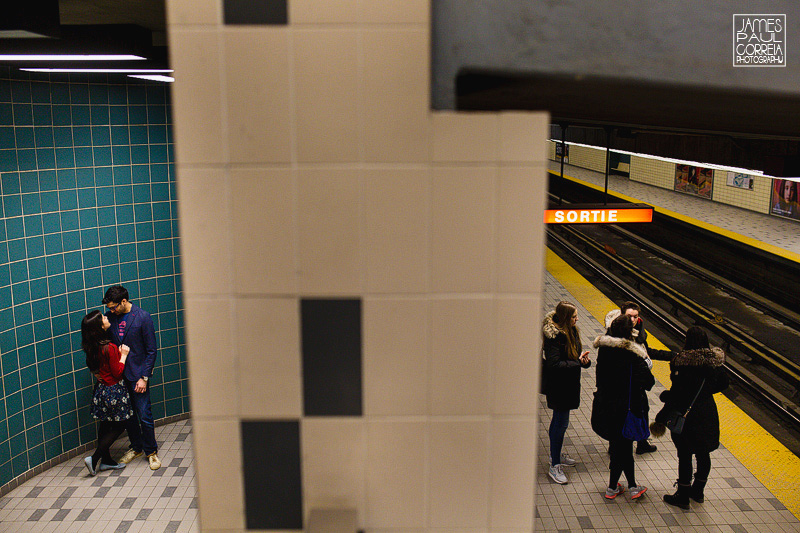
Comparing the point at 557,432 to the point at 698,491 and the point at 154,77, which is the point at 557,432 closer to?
the point at 698,491

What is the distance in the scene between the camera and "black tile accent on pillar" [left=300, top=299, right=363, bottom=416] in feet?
7.06

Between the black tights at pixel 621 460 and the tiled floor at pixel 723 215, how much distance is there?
1175cm

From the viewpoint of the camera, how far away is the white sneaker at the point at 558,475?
5.24m

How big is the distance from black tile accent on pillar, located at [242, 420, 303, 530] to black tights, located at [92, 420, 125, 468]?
369 cm

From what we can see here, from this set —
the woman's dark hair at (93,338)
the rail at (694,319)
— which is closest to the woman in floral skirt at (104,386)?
the woman's dark hair at (93,338)

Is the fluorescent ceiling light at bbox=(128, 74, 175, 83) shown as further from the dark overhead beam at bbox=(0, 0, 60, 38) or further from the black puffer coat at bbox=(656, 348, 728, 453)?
the black puffer coat at bbox=(656, 348, 728, 453)

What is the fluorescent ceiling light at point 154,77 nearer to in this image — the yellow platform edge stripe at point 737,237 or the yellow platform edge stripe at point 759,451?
the yellow platform edge stripe at point 759,451

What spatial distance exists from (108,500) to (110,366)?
1074 millimetres

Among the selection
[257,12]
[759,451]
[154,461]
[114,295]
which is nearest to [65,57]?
[257,12]

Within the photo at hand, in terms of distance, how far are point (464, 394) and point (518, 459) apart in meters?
0.31

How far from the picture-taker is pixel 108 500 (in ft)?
17.0

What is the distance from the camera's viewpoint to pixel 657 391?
7078 millimetres

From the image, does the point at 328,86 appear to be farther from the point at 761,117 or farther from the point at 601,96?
the point at 761,117

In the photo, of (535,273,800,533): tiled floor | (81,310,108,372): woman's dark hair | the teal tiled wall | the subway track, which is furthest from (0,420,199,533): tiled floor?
the subway track
